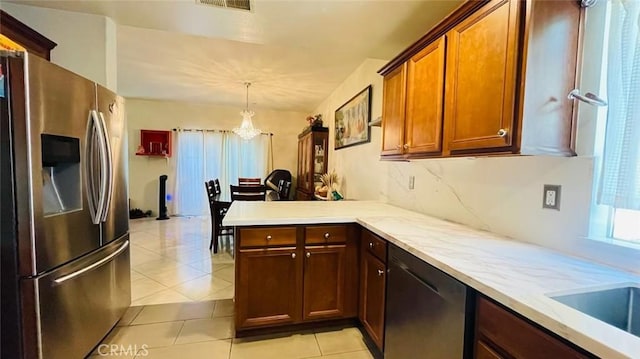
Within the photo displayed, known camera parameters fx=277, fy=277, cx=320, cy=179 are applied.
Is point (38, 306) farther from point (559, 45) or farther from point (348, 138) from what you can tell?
point (348, 138)

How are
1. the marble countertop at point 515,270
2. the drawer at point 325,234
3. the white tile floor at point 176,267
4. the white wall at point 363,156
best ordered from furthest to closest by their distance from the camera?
the white wall at point 363,156 < the white tile floor at point 176,267 < the drawer at point 325,234 < the marble countertop at point 515,270

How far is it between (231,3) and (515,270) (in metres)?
2.39

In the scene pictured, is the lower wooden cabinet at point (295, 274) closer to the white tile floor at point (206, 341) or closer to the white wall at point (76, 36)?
the white tile floor at point (206, 341)

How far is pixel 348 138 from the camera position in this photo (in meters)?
3.92

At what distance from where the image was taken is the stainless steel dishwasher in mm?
1037

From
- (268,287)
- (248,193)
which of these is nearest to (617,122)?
(268,287)

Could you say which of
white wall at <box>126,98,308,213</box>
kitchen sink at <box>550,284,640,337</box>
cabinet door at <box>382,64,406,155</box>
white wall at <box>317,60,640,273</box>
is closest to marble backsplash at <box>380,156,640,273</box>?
white wall at <box>317,60,640,273</box>

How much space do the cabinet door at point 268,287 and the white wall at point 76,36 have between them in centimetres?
202

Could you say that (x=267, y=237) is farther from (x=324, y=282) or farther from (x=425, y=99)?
(x=425, y=99)

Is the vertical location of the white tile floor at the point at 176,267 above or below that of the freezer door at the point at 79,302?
below

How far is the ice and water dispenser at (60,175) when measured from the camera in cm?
145

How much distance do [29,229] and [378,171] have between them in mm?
2649

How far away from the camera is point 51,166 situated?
1542 millimetres

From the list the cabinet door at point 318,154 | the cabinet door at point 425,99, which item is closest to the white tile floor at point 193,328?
the cabinet door at point 425,99
